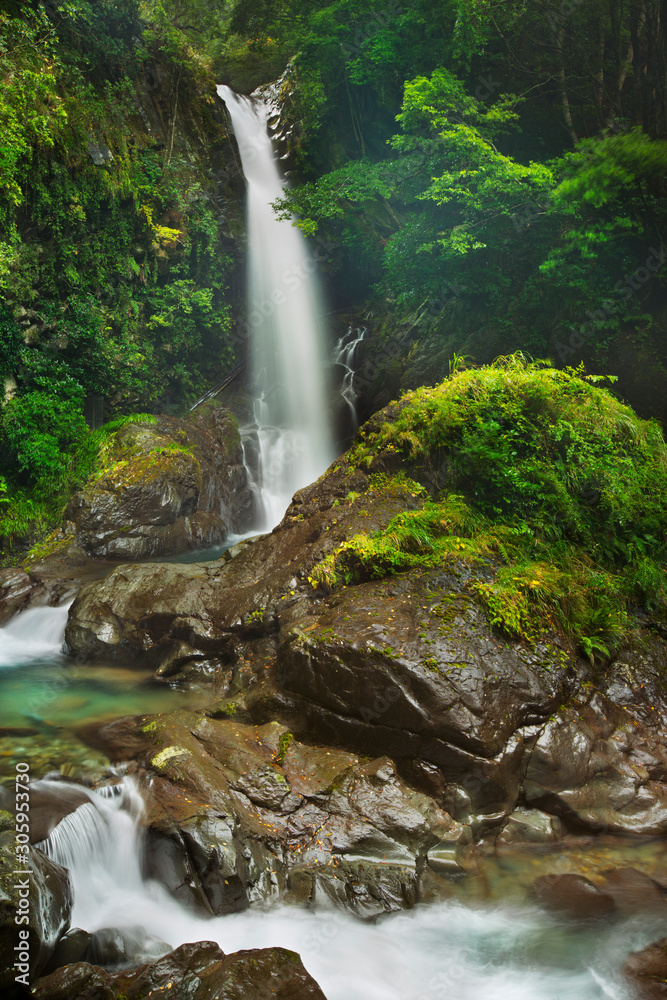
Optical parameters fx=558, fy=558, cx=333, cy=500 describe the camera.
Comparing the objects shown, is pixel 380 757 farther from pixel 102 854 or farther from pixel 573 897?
pixel 102 854

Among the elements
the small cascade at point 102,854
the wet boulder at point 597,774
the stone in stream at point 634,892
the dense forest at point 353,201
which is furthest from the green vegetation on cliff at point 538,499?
the small cascade at point 102,854

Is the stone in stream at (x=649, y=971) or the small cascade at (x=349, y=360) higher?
the small cascade at (x=349, y=360)

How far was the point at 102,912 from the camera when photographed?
3.98 meters

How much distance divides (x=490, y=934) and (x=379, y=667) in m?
2.10

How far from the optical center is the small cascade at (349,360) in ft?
50.7

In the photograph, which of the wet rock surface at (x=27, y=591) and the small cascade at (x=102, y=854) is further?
the wet rock surface at (x=27, y=591)

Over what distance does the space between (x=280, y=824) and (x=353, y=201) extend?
48.6 feet

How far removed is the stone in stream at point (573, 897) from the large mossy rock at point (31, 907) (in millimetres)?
3393

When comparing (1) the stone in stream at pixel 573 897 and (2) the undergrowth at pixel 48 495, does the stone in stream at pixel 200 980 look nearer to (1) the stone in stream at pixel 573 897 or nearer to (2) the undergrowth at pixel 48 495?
(1) the stone in stream at pixel 573 897

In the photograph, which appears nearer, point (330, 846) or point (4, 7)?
point (330, 846)

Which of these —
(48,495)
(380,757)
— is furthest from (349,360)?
(380,757)

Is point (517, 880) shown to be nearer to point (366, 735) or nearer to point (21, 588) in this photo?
point (366, 735)

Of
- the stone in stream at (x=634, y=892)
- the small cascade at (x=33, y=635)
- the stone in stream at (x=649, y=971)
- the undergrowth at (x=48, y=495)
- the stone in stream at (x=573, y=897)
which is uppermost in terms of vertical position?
the undergrowth at (x=48, y=495)

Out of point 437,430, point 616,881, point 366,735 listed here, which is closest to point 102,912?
point 366,735
